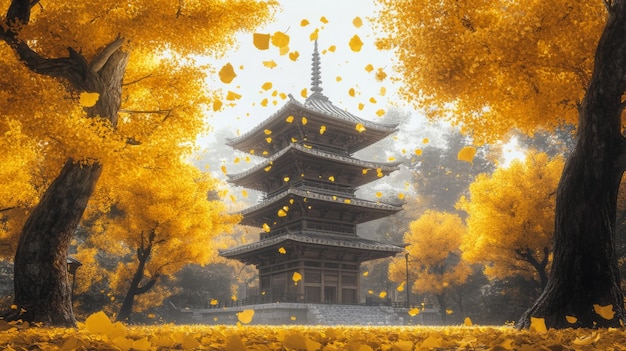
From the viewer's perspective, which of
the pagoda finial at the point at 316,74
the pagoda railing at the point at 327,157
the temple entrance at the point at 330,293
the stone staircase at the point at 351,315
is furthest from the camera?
the pagoda finial at the point at 316,74

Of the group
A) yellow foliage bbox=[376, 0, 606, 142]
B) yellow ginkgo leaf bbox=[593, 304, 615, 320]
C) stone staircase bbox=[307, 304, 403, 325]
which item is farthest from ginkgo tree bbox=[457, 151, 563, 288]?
yellow ginkgo leaf bbox=[593, 304, 615, 320]

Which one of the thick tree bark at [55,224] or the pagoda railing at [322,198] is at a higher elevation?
the pagoda railing at [322,198]

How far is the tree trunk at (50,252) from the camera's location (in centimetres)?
720

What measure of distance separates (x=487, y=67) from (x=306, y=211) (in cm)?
1615

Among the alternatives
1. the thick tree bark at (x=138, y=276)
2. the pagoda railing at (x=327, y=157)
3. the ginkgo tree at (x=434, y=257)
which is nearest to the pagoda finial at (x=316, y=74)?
the pagoda railing at (x=327, y=157)

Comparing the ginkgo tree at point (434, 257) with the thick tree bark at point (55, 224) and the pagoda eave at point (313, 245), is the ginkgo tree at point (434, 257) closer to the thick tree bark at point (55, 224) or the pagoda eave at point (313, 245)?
the pagoda eave at point (313, 245)

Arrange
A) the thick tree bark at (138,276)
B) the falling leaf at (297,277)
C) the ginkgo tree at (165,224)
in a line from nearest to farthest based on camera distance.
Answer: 1. the ginkgo tree at (165,224)
2. the thick tree bark at (138,276)
3. the falling leaf at (297,277)

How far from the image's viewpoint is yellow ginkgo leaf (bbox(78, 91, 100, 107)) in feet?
24.9

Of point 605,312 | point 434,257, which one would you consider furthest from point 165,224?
point 434,257

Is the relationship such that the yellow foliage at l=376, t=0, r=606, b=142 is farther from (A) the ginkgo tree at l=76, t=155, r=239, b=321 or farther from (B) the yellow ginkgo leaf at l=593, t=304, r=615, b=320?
(A) the ginkgo tree at l=76, t=155, r=239, b=321

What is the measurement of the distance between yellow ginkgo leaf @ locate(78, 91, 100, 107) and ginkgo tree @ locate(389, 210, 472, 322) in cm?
2372

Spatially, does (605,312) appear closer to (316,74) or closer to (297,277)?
(297,277)

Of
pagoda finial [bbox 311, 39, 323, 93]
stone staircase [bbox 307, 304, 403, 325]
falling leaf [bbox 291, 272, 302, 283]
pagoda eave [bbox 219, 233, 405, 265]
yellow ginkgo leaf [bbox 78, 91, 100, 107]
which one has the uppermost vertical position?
pagoda finial [bbox 311, 39, 323, 93]

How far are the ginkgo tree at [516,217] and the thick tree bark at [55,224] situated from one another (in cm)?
1708
